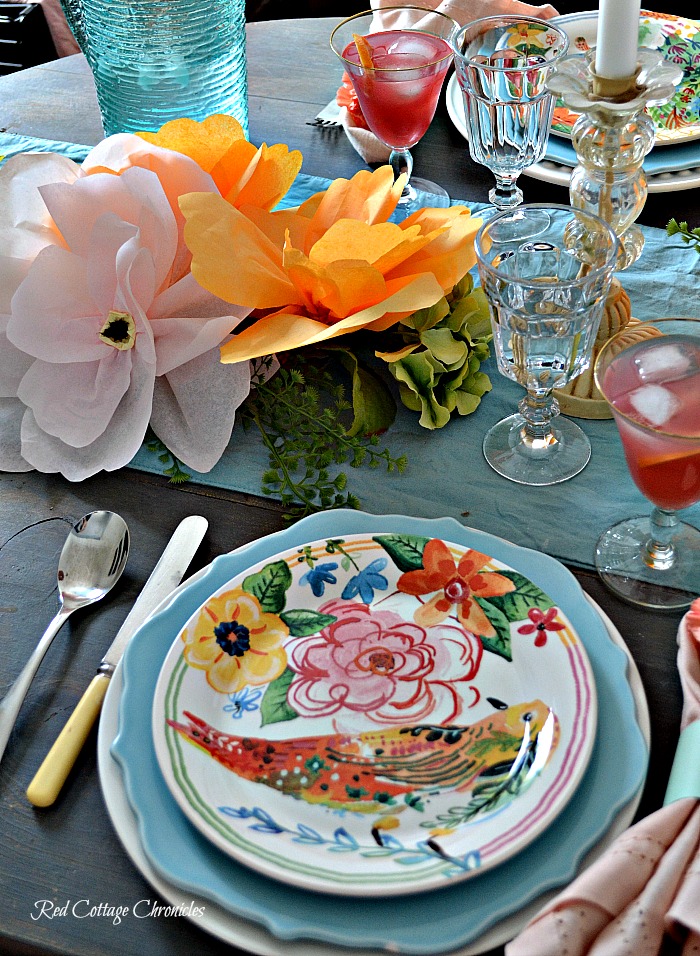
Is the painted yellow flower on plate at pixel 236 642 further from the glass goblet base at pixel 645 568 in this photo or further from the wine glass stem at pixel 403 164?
the wine glass stem at pixel 403 164

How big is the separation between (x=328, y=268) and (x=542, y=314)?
0.16m

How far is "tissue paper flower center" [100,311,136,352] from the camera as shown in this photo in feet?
2.35

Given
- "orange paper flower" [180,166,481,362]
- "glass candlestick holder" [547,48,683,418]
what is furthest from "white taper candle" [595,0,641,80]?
"orange paper flower" [180,166,481,362]

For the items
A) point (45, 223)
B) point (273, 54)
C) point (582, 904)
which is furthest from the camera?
point (273, 54)

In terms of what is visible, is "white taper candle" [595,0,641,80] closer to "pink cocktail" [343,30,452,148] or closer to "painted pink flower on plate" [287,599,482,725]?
"pink cocktail" [343,30,452,148]

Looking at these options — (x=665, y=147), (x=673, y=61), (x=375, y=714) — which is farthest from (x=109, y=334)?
(x=673, y=61)

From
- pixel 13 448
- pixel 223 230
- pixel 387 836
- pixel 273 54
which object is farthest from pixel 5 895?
pixel 273 54

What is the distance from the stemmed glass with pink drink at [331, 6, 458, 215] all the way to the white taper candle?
0.26 meters

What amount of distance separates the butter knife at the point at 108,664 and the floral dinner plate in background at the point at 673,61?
0.59 meters

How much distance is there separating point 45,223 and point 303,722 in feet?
1.54

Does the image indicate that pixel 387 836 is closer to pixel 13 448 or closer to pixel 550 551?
pixel 550 551

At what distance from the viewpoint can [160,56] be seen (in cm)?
96

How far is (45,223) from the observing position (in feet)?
2.48

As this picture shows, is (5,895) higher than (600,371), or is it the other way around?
Answer: (600,371)
